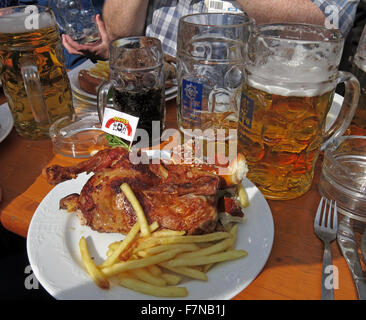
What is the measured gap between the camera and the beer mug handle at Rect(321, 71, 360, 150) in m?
1.30

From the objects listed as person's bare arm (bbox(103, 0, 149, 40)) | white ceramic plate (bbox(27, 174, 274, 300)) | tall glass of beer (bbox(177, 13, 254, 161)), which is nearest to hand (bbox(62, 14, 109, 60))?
person's bare arm (bbox(103, 0, 149, 40))

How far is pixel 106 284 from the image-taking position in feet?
3.25

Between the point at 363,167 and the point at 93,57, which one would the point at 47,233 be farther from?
the point at 93,57

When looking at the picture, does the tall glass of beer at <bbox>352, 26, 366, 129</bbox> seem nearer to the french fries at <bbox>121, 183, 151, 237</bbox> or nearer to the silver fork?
the silver fork

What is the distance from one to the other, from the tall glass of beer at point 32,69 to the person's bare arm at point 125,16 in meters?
2.13

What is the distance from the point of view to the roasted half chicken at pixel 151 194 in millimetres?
1137

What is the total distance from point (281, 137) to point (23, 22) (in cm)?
149

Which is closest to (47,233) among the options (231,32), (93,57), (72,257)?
(72,257)

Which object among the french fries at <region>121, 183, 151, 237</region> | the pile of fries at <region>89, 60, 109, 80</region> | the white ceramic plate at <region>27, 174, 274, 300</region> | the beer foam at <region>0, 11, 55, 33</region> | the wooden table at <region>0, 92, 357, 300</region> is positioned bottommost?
the wooden table at <region>0, 92, 357, 300</region>

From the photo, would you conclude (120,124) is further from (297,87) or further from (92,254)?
(297,87)

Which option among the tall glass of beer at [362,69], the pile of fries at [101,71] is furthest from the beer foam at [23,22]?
the tall glass of beer at [362,69]

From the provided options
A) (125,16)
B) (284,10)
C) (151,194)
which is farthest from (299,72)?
(125,16)

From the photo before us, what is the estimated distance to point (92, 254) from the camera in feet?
3.83

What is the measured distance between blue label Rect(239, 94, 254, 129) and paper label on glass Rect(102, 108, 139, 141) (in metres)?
0.55
